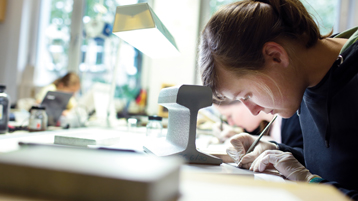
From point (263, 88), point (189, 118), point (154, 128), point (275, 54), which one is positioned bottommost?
point (154, 128)

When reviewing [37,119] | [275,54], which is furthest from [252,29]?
[37,119]

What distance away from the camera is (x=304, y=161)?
1.06m

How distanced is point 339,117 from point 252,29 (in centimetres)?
40

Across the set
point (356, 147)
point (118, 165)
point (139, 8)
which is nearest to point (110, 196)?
point (118, 165)

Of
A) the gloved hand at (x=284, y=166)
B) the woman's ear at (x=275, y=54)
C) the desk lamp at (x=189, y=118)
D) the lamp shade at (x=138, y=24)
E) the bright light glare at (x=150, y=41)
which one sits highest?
the lamp shade at (x=138, y=24)

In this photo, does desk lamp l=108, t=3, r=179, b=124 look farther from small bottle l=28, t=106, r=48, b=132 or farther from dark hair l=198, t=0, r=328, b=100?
small bottle l=28, t=106, r=48, b=132

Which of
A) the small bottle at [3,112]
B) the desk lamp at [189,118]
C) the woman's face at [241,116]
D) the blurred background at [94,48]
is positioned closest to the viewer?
the desk lamp at [189,118]

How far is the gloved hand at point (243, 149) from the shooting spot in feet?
2.87

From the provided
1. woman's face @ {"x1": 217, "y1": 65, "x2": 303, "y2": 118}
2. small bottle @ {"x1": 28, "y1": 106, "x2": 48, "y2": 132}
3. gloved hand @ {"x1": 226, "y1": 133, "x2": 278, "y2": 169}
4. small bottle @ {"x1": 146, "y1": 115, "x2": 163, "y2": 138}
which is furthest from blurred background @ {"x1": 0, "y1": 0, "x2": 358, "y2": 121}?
woman's face @ {"x1": 217, "y1": 65, "x2": 303, "y2": 118}

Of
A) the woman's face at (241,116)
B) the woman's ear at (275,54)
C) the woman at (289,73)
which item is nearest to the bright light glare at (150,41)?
the woman at (289,73)

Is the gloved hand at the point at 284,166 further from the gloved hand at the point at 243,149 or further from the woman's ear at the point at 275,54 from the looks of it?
the woman's ear at the point at 275,54

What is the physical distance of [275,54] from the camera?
0.88m

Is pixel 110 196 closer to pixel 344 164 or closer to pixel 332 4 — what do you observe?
pixel 344 164

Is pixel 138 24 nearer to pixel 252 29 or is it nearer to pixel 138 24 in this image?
pixel 138 24
